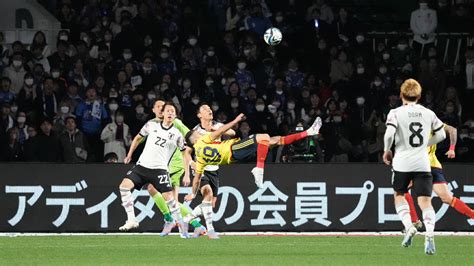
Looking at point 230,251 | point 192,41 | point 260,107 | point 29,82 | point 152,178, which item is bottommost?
point 230,251

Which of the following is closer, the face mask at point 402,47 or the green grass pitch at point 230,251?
the green grass pitch at point 230,251

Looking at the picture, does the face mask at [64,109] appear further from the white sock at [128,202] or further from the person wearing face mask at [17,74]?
the white sock at [128,202]

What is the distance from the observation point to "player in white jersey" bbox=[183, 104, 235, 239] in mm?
19266

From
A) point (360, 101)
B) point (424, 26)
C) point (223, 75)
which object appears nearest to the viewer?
point (360, 101)

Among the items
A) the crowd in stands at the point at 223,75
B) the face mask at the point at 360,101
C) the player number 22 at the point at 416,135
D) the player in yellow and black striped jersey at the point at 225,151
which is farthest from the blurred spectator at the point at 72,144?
the player number 22 at the point at 416,135

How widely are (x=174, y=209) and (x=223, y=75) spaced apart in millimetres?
6343

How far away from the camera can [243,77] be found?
2520cm

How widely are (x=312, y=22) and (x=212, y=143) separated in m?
8.45

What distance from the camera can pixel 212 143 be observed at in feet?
61.5

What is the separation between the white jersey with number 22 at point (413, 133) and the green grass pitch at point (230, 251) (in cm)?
112

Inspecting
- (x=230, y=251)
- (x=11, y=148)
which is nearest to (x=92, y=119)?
(x=11, y=148)

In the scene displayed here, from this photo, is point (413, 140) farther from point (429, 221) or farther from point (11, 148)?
point (11, 148)

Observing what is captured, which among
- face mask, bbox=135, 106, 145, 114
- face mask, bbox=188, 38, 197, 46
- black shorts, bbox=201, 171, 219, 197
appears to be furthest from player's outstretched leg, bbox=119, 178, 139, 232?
face mask, bbox=188, 38, 197, 46

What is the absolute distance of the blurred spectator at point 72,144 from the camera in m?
23.0
